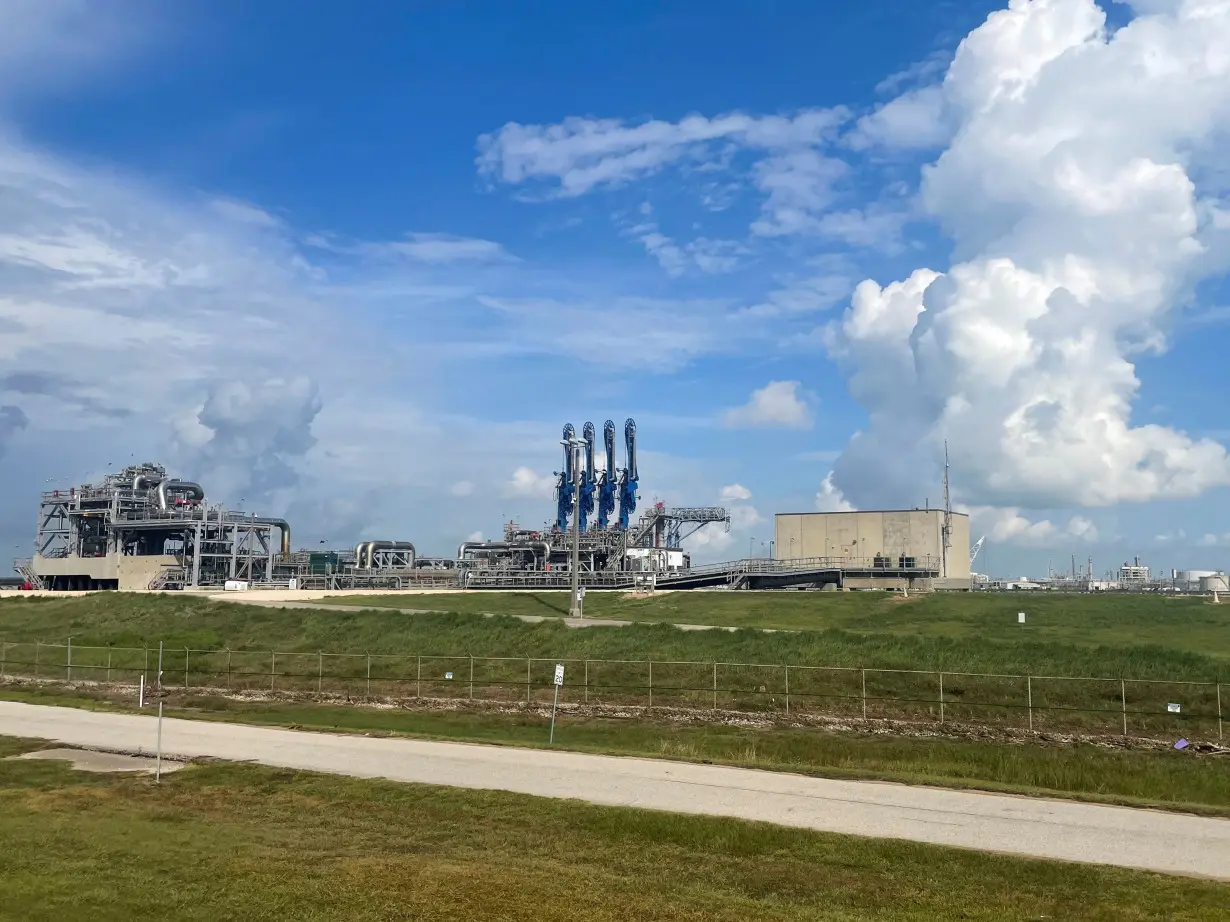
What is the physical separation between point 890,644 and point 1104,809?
993 inches

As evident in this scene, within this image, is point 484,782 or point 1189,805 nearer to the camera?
point 1189,805

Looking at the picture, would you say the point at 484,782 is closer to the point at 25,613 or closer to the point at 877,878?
the point at 877,878

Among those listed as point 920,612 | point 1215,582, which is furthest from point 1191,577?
point 920,612

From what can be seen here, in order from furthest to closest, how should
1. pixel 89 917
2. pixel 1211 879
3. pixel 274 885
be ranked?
pixel 1211 879 < pixel 274 885 < pixel 89 917

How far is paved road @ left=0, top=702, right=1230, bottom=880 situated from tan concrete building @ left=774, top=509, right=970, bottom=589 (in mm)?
71164

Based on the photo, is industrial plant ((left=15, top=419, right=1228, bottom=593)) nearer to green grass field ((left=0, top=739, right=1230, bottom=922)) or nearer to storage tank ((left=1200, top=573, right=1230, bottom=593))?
storage tank ((left=1200, top=573, right=1230, bottom=593))

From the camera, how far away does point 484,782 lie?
1948cm

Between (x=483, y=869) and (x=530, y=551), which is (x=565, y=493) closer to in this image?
(x=530, y=551)

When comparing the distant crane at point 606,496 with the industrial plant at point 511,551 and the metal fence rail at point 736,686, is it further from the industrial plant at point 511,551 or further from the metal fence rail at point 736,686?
the metal fence rail at point 736,686

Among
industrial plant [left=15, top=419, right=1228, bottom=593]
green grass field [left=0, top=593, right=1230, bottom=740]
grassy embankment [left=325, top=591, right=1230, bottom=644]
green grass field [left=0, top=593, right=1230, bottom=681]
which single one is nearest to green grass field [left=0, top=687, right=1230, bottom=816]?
green grass field [left=0, top=593, right=1230, bottom=740]

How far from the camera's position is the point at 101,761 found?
21.7 meters

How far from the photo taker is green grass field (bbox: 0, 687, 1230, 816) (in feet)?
70.4

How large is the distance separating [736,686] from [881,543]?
63748 millimetres

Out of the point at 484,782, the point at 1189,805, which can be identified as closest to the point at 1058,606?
the point at 1189,805
